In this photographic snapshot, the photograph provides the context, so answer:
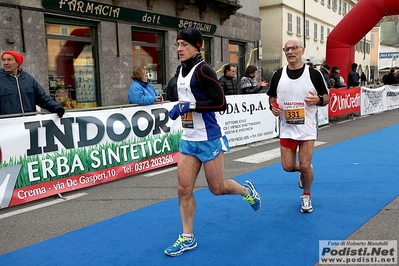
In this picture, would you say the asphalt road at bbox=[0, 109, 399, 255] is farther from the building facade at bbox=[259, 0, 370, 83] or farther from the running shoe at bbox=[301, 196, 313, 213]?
the building facade at bbox=[259, 0, 370, 83]

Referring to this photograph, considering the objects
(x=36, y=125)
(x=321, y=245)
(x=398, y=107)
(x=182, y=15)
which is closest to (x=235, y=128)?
(x=36, y=125)

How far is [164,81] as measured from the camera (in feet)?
53.1

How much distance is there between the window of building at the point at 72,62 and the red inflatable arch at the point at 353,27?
9853 millimetres

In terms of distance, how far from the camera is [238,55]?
20.9 metres

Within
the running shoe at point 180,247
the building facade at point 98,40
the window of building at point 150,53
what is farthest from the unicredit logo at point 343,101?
the running shoe at point 180,247

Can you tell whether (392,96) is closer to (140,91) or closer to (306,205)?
(140,91)

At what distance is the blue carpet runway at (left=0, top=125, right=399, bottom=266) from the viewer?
3.57m

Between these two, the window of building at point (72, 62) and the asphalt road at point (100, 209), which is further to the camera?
the window of building at point (72, 62)

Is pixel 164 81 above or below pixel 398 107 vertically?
above

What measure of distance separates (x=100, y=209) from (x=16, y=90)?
7.21 ft

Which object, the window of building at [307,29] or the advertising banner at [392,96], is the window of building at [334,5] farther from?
the advertising banner at [392,96]

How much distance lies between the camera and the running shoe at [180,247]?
11.7 ft

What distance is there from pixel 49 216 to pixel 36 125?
1353 millimetres

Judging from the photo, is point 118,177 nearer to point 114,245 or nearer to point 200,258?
point 114,245
